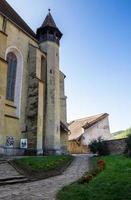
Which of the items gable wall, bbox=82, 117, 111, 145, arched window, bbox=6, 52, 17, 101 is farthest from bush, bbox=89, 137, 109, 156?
gable wall, bbox=82, 117, 111, 145

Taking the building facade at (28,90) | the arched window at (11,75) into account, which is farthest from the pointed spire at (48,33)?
the arched window at (11,75)

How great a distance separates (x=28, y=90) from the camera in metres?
25.1

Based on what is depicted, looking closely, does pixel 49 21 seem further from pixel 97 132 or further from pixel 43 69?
pixel 97 132

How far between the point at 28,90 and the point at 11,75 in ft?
6.95

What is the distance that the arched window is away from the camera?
23.9 metres

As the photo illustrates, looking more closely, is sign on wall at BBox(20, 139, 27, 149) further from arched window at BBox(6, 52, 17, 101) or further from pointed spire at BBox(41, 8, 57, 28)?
pointed spire at BBox(41, 8, 57, 28)

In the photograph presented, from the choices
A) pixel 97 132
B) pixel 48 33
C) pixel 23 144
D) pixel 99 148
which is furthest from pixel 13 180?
pixel 97 132

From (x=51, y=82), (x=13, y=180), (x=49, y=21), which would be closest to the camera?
(x=13, y=180)

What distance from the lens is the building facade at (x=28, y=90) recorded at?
22703 millimetres

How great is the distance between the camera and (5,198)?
294 inches

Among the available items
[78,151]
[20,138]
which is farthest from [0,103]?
[78,151]

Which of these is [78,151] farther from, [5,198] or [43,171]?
[5,198]

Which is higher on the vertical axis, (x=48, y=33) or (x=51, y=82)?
(x=48, y=33)

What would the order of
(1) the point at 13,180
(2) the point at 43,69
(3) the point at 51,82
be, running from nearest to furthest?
(1) the point at 13,180 < (3) the point at 51,82 < (2) the point at 43,69
